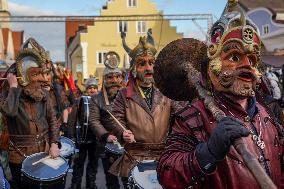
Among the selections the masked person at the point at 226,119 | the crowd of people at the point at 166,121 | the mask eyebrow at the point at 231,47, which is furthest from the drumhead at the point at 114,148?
the mask eyebrow at the point at 231,47

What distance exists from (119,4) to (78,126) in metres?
44.1

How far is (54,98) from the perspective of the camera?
337 inches

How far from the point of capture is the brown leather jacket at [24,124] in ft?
18.0

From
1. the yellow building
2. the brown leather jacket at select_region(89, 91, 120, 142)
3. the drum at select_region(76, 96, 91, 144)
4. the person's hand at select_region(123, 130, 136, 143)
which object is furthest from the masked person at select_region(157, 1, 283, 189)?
the yellow building

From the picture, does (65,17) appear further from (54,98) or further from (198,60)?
(198,60)

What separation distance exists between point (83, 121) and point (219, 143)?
623 cm

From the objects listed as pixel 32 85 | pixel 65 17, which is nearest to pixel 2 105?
pixel 32 85

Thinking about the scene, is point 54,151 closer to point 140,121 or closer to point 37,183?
point 37,183

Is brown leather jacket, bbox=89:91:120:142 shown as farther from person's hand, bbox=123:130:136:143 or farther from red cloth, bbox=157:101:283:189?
red cloth, bbox=157:101:283:189

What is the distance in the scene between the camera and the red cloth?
2246 mm

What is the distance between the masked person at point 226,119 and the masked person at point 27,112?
3453mm

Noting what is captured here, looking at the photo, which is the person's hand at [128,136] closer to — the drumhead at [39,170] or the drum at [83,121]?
the drumhead at [39,170]

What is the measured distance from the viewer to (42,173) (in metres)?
5.38

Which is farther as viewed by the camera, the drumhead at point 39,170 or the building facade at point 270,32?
the building facade at point 270,32
